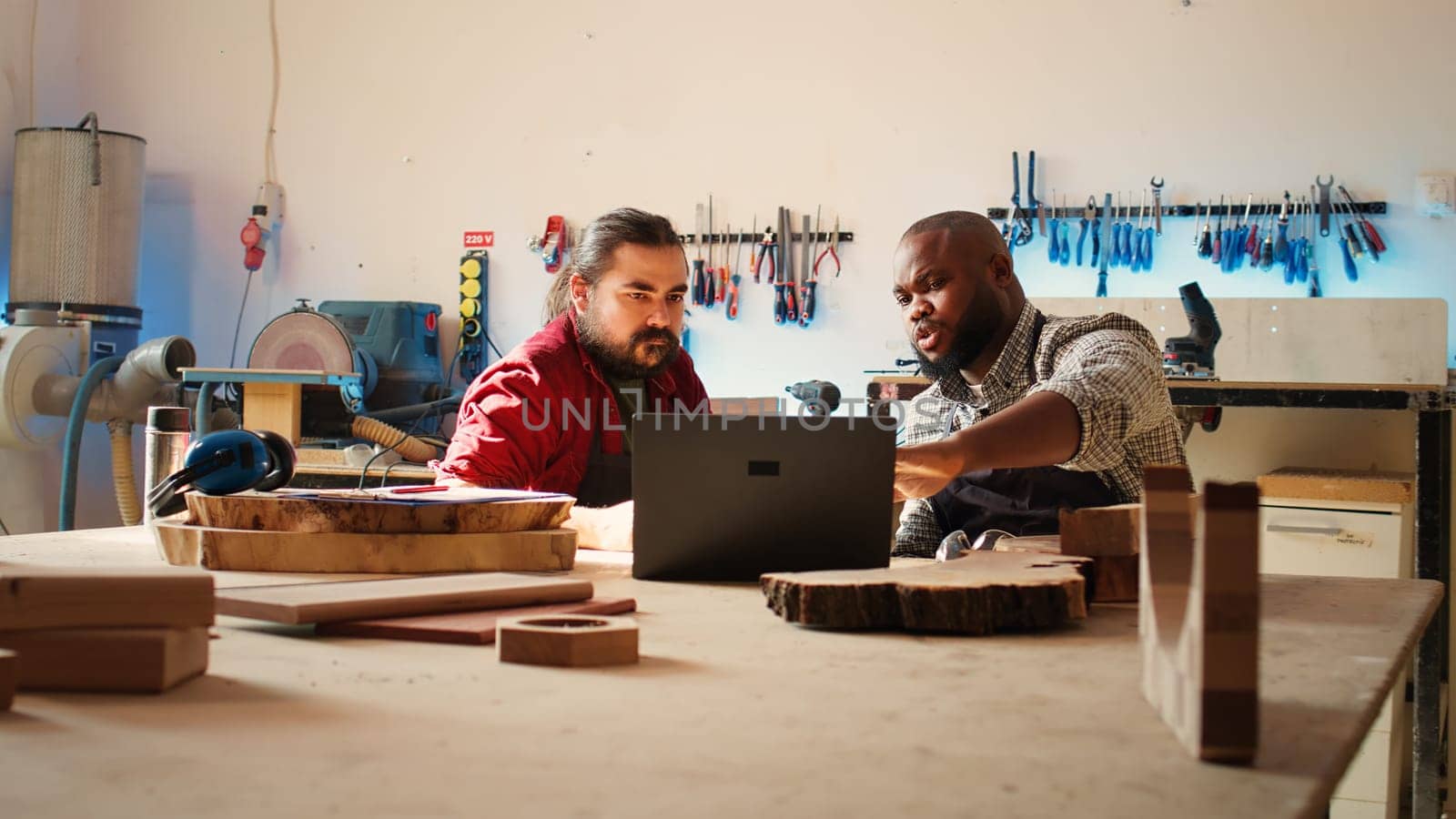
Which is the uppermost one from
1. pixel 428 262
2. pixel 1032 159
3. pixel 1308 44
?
pixel 1308 44

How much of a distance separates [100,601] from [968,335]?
1.71 meters

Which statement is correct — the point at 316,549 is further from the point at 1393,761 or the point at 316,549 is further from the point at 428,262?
the point at 428,262

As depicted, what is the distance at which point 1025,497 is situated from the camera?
212 cm

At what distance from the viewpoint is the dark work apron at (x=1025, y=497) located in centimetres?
208

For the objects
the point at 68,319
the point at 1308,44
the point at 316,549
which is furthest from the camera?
the point at 68,319

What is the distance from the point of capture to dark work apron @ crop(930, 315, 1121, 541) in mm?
2082

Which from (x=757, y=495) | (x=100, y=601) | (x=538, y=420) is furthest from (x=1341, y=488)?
(x=100, y=601)

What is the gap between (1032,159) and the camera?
413 centimetres

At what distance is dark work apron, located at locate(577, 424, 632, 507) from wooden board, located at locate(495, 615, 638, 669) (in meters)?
1.56

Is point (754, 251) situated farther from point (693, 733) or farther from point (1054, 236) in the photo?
point (693, 733)

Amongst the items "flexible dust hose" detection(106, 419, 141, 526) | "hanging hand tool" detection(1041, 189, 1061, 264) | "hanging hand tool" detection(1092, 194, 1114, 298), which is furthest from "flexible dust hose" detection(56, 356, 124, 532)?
"hanging hand tool" detection(1092, 194, 1114, 298)

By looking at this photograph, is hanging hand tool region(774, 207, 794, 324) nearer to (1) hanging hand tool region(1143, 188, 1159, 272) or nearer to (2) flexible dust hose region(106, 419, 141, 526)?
(1) hanging hand tool region(1143, 188, 1159, 272)

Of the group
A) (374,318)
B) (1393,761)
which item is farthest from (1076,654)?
(374,318)

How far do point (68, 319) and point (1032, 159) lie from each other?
11.1ft
